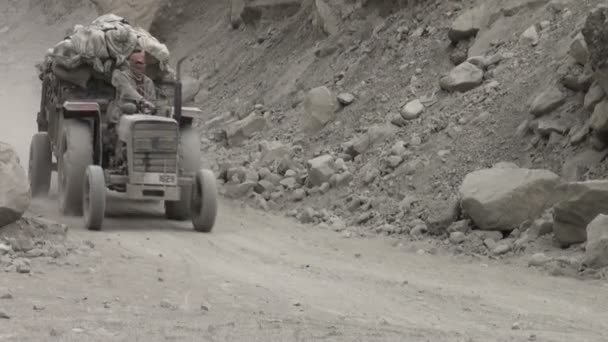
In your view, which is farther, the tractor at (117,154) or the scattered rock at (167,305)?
the tractor at (117,154)

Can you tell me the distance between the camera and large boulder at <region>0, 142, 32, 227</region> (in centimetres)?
952

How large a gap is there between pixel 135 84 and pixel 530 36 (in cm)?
A: 527

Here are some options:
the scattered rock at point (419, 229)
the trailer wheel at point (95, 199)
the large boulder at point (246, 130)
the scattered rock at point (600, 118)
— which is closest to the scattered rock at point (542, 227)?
the scattered rock at point (600, 118)

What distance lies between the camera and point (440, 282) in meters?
9.73

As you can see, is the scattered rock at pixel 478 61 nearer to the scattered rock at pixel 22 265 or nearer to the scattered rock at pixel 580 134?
the scattered rock at pixel 580 134

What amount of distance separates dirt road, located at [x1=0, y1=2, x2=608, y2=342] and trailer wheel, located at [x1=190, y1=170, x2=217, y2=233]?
0.20 m

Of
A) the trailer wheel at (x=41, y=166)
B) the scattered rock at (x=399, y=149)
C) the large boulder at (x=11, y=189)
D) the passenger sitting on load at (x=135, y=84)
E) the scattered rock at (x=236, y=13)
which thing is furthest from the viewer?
the scattered rock at (x=236, y=13)

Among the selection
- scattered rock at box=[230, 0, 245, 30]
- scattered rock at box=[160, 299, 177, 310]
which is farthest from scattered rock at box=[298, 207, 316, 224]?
scattered rock at box=[230, 0, 245, 30]

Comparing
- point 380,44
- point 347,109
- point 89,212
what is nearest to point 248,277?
point 89,212

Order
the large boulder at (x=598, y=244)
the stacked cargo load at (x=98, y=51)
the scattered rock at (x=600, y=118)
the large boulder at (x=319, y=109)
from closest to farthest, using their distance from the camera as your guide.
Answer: the large boulder at (x=598, y=244) → the scattered rock at (x=600, y=118) → the stacked cargo load at (x=98, y=51) → the large boulder at (x=319, y=109)

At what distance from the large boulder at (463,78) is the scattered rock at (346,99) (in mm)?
1841

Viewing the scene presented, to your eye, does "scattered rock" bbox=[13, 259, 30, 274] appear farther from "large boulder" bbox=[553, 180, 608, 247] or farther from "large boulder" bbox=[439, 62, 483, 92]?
Answer: "large boulder" bbox=[439, 62, 483, 92]

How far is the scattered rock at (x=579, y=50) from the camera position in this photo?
1268 centimetres

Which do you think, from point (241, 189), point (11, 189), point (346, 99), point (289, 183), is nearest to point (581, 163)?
point (289, 183)
